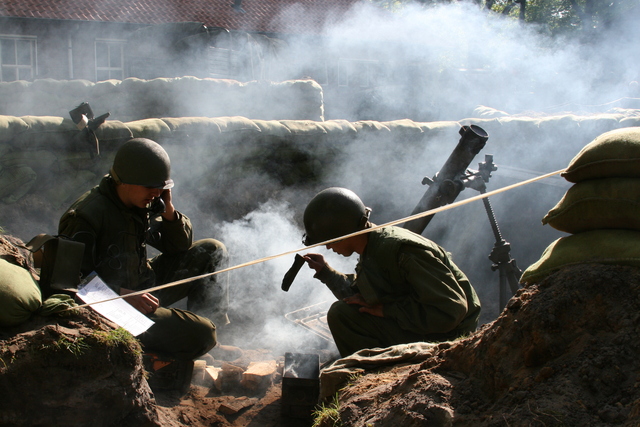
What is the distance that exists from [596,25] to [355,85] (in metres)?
13.2

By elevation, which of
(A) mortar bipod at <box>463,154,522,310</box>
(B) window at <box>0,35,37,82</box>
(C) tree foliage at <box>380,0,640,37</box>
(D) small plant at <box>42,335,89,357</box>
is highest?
(C) tree foliage at <box>380,0,640,37</box>

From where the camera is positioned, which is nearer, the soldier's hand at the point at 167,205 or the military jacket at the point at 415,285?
the military jacket at the point at 415,285

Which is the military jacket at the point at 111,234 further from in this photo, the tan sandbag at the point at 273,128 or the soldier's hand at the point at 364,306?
the tan sandbag at the point at 273,128

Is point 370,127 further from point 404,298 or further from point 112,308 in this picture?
point 112,308

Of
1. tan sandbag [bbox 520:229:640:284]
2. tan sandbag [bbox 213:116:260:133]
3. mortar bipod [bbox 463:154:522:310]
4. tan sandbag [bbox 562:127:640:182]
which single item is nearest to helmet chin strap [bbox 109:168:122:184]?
tan sandbag [bbox 520:229:640:284]

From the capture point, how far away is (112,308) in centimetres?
249

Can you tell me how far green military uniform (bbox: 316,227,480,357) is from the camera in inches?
121

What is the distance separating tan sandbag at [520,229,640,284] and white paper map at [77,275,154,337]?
5.85ft

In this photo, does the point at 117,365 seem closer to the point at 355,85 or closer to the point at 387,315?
the point at 387,315

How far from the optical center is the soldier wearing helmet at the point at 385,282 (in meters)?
3.14

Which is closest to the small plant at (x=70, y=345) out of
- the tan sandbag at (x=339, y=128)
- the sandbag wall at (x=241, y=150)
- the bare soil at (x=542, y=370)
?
the bare soil at (x=542, y=370)

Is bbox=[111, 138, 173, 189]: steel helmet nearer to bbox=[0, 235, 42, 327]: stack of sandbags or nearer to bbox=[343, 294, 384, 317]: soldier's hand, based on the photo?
bbox=[0, 235, 42, 327]: stack of sandbags

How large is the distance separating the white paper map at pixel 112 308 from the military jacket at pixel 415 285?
142 centimetres

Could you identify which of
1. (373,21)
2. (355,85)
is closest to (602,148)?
(355,85)
